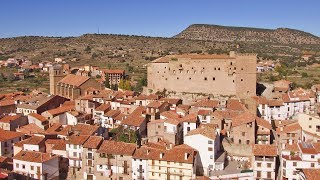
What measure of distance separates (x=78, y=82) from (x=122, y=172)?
91.0 feet

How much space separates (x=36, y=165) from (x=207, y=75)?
24.5 meters

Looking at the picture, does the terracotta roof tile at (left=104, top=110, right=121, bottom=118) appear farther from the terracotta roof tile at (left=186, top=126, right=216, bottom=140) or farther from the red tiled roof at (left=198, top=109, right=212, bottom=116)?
the terracotta roof tile at (left=186, top=126, right=216, bottom=140)

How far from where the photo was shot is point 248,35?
152m

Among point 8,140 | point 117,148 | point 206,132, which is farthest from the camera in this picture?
point 8,140

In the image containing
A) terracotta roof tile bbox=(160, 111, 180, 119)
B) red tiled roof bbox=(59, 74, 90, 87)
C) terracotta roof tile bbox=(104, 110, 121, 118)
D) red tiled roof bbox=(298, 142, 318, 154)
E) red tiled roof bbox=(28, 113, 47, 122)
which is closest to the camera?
red tiled roof bbox=(298, 142, 318, 154)

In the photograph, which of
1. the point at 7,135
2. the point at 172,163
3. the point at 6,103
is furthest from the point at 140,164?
the point at 6,103

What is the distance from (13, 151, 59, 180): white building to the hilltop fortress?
21.2m

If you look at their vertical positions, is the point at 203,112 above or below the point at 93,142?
above

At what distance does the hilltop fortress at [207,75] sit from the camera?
48.0 metres

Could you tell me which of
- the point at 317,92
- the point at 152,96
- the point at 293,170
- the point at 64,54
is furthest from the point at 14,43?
the point at 293,170

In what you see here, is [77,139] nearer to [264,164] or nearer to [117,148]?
[117,148]

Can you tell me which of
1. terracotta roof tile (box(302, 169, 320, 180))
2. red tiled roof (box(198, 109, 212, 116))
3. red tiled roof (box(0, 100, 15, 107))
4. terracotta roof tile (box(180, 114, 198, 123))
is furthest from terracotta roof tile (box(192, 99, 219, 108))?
Answer: red tiled roof (box(0, 100, 15, 107))

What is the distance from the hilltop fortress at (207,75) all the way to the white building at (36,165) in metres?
21.2

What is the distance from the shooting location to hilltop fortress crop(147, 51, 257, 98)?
48031 mm
